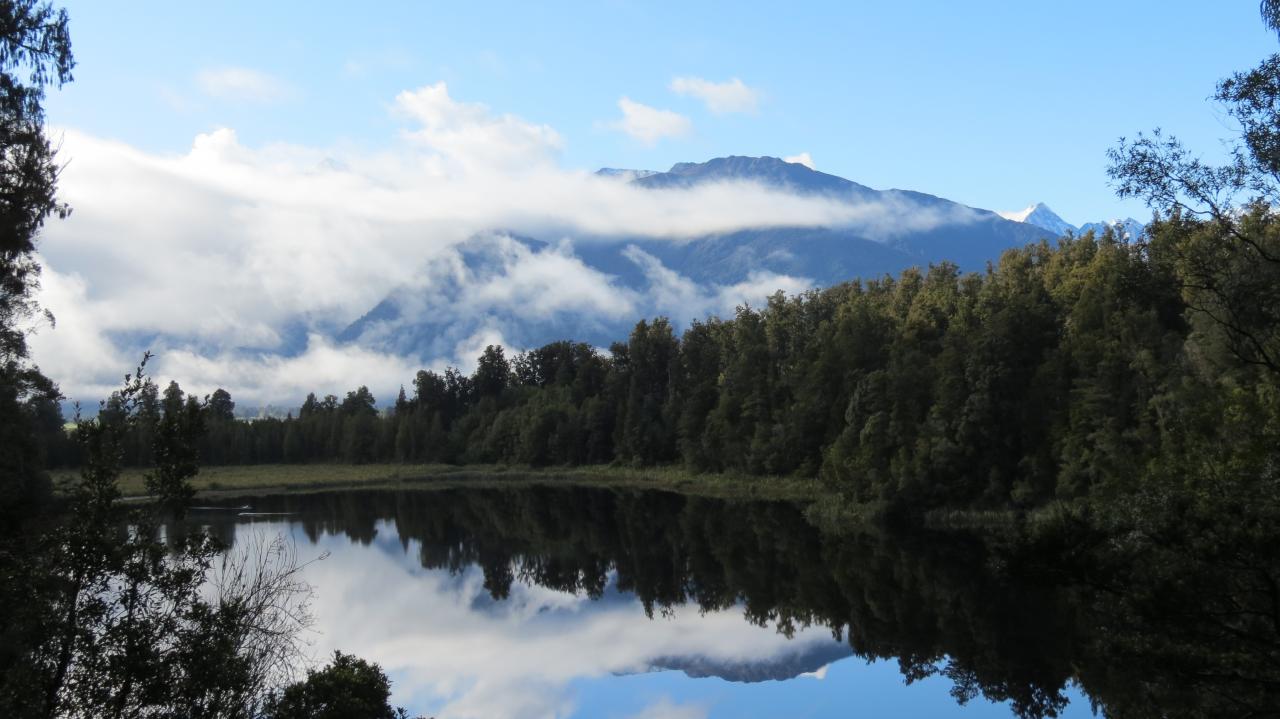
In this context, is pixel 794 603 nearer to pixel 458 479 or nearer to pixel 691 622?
pixel 691 622

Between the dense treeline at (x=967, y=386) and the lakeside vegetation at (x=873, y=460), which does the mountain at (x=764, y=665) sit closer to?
the lakeside vegetation at (x=873, y=460)

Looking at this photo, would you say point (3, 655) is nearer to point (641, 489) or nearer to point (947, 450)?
point (947, 450)

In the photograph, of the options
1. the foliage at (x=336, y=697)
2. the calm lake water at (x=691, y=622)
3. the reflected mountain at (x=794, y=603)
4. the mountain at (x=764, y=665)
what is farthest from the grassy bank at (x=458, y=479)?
the foliage at (x=336, y=697)

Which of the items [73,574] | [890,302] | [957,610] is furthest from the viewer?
[890,302]

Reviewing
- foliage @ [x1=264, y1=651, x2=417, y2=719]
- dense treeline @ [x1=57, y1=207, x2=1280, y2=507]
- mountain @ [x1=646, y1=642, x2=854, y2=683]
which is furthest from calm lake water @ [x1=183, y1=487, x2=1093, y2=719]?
foliage @ [x1=264, y1=651, x2=417, y2=719]

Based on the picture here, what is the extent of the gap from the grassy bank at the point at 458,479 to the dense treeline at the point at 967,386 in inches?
124

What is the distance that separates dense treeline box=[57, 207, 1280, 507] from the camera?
1235 inches

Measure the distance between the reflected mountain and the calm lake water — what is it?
0.52ft

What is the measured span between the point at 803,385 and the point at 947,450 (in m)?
30.6

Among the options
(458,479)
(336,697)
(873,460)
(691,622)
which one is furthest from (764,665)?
(458,479)

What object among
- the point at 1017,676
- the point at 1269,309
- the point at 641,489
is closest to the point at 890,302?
the point at 641,489

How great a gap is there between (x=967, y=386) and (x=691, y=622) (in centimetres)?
3412

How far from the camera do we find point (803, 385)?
95.4 m

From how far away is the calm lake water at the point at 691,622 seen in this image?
3180cm
